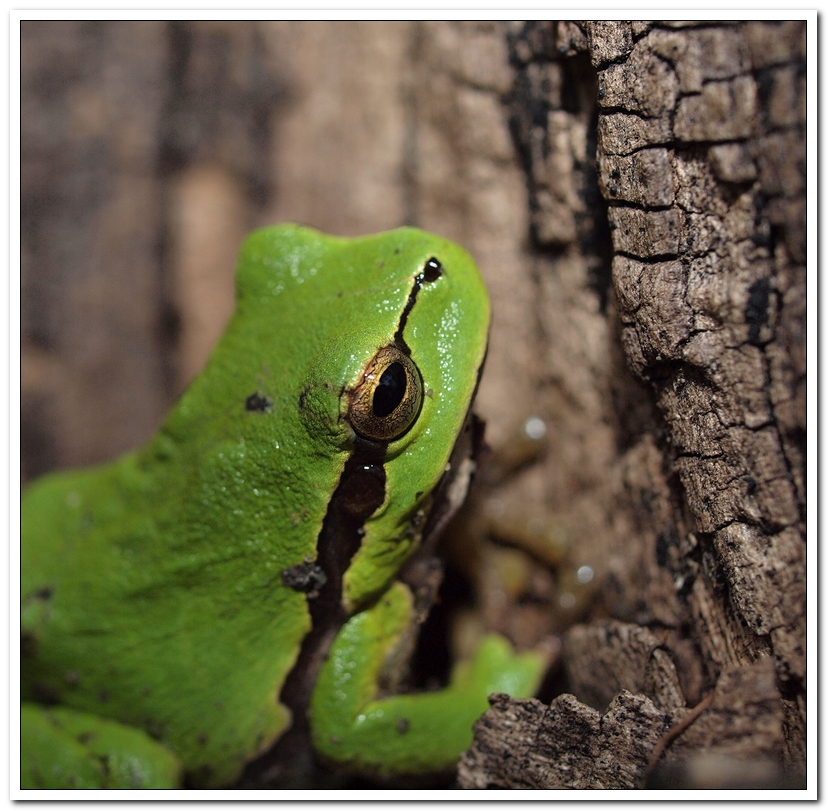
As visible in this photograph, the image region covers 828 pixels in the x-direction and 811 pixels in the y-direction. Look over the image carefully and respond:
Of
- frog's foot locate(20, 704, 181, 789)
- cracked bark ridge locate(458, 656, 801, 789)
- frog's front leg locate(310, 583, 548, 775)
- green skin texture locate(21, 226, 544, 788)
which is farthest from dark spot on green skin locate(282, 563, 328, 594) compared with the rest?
frog's foot locate(20, 704, 181, 789)

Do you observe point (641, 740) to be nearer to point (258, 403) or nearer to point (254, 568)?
point (254, 568)

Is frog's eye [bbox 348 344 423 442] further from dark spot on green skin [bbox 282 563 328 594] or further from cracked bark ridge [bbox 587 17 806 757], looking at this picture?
cracked bark ridge [bbox 587 17 806 757]

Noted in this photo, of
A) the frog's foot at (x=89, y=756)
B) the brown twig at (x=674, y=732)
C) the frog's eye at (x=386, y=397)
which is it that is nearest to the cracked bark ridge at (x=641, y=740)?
the brown twig at (x=674, y=732)

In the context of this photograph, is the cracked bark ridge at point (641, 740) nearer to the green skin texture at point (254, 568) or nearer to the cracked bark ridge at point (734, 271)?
the cracked bark ridge at point (734, 271)
